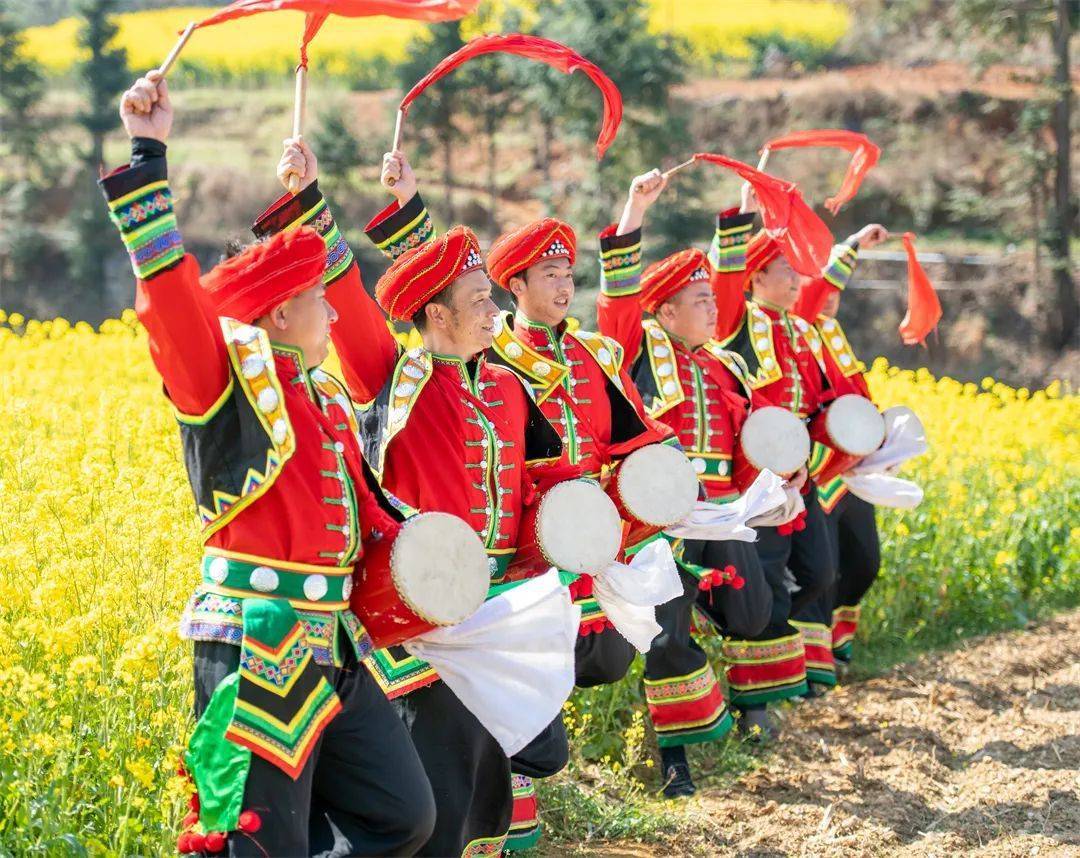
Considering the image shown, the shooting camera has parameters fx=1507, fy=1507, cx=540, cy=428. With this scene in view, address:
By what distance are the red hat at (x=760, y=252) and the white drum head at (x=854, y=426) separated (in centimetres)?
74

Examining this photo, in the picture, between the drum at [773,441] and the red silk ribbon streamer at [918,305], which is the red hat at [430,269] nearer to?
the drum at [773,441]

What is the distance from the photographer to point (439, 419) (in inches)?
177

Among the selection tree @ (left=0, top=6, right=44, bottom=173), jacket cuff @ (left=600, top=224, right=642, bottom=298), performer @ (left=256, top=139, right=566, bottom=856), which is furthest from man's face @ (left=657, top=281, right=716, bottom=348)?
tree @ (left=0, top=6, right=44, bottom=173)

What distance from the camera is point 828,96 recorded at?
30094 millimetres

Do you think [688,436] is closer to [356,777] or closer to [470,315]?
[470,315]

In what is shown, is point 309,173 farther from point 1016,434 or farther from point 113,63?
point 113,63

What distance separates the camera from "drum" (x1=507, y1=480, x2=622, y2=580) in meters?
4.61

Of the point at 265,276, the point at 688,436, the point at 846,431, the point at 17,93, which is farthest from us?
the point at 17,93

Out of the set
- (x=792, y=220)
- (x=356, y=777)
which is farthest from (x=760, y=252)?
(x=356, y=777)

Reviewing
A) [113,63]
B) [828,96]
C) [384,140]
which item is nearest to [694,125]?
[828,96]

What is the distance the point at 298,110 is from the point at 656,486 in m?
2.03

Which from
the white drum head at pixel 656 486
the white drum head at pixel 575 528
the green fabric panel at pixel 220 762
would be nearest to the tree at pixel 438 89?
the white drum head at pixel 656 486

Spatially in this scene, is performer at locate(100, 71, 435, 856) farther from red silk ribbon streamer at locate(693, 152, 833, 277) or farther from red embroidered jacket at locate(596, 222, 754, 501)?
red silk ribbon streamer at locate(693, 152, 833, 277)

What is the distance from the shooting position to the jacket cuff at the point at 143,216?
3410mm
